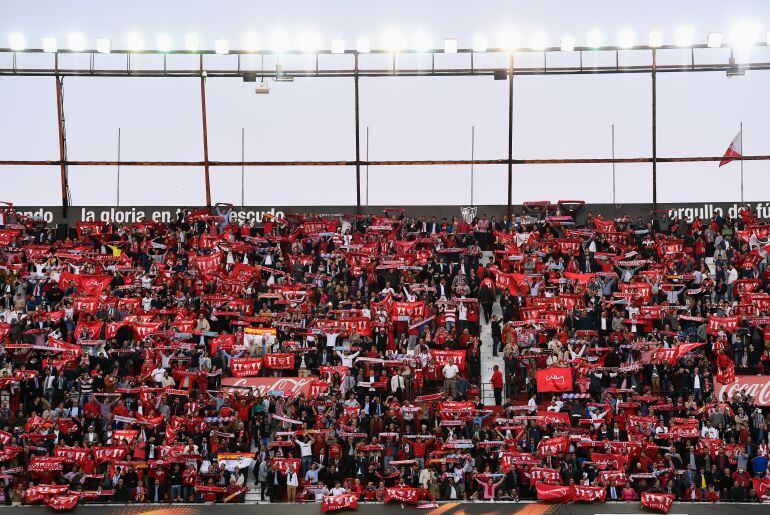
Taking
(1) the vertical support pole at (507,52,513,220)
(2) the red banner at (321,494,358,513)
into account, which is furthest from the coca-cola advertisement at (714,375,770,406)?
(1) the vertical support pole at (507,52,513,220)

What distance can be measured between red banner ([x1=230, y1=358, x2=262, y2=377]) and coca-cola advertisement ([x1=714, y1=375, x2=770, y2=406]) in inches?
504

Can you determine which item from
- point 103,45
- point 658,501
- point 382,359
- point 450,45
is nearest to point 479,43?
point 450,45

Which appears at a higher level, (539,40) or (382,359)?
(539,40)

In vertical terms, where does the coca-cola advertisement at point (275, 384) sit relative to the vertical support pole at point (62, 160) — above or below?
below

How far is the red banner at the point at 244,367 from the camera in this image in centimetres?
3516

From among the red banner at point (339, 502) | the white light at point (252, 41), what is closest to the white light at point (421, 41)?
the white light at point (252, 41)

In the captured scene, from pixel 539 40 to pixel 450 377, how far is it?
17.4 meters

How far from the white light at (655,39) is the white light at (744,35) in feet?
8.73

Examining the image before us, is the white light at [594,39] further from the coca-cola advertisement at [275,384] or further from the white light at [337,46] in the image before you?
the coca-cola advertisement at [275,384]

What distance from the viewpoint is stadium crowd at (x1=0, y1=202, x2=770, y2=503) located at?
30469 mm

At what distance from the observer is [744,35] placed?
46.2 m

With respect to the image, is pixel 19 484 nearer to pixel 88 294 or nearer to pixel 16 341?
pixel 16 341

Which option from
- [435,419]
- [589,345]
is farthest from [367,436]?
[589,345]

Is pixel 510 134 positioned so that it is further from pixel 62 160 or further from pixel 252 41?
pixel 62 160
